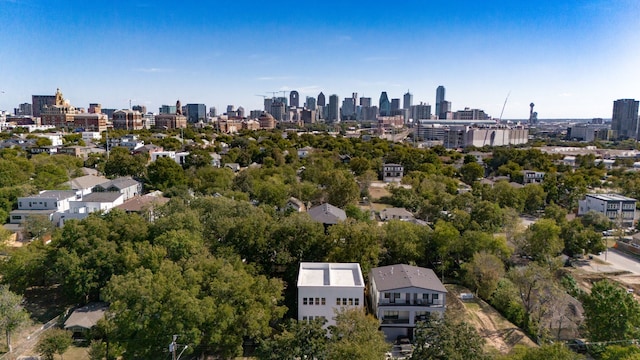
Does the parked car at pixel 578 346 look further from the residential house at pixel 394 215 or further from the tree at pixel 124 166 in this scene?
the tree at pixel 124 166

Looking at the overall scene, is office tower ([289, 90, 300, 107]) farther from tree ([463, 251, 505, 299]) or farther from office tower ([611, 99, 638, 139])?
tree ([463, 251, 505, 299])

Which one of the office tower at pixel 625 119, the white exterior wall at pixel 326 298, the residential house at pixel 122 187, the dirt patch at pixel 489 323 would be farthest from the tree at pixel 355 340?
the office tower at pixel 625 119

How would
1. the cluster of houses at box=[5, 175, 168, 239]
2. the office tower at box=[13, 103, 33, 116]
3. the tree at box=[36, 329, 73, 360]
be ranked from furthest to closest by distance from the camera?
1. the office tower at box=[13, 103, 33, 116]
2. the cluster of houses at box=[5, 175, 168, 239]
3. the tree at box=[36, 329, 73, 360]

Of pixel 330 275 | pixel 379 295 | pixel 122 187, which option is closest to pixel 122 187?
pixel 122 187

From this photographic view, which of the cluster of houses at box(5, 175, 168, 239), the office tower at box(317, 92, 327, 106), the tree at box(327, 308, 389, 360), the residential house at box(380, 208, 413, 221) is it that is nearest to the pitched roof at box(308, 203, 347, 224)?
the residential house at box(380, 208, 413, 221)

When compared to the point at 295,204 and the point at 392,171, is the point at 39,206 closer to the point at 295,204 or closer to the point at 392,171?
the point at 295,204

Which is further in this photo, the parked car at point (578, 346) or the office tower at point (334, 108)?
the office tower at point (334, 108)

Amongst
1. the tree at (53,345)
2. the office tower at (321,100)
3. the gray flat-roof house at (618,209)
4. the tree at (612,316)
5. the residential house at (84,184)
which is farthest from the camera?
the office tower at (321,100)
